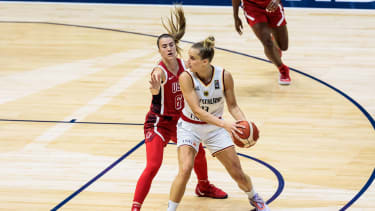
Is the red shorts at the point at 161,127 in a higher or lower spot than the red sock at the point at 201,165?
higher

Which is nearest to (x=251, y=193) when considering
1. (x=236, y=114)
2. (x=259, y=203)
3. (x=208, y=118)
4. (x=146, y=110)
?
(x=259, y=203)

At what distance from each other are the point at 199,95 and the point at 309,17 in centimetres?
935

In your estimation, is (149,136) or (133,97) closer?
(149,136)

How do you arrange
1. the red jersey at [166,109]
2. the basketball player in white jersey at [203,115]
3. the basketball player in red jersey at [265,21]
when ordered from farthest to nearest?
the basketball player in red jersey at [265,21] → the red jersey at [166,109] → the basketball player in white jersey at [203,115]

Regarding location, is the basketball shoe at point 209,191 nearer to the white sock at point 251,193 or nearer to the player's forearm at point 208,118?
the white sock at point 251,193

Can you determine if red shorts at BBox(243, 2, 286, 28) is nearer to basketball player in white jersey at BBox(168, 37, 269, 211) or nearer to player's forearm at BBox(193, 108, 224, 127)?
basketball player in white jersey at BBox(168, 37, 269, 211)

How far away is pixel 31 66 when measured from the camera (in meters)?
10.5

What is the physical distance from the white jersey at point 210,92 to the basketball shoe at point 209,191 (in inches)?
32.4

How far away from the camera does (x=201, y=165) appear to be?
5.64m

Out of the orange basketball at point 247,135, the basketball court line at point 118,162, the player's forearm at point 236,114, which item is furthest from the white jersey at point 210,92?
the basketball court line at point 118,162

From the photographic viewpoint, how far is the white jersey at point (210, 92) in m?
5.11

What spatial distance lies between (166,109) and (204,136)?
0.48m

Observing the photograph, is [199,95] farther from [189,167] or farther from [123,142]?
[123,142]

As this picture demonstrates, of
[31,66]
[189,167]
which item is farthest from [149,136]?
Result: [31,66]
